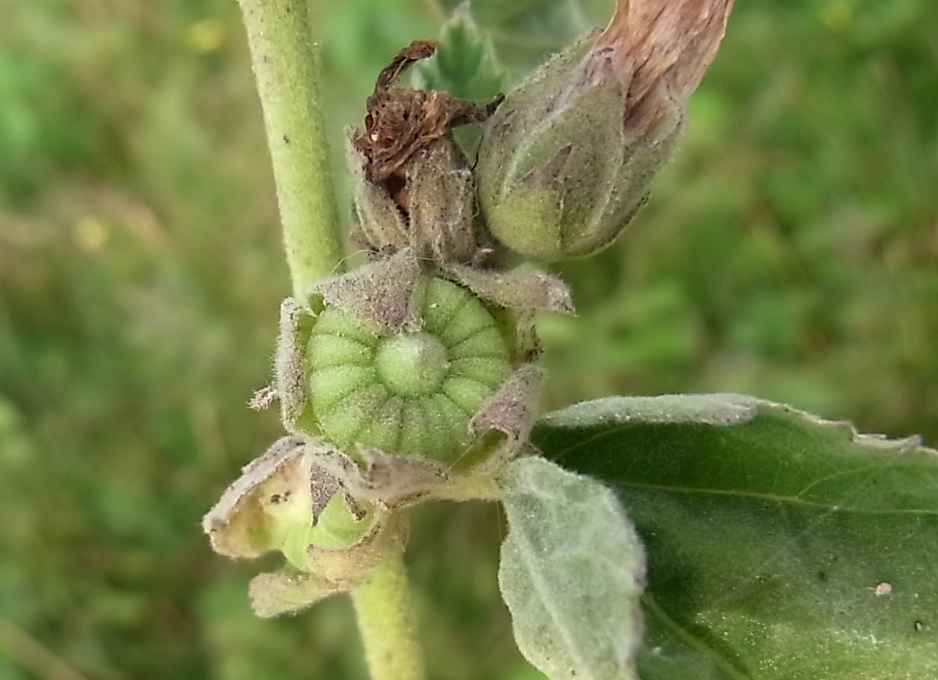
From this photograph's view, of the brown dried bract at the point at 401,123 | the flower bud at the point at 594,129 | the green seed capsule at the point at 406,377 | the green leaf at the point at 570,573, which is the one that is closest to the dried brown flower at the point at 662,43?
the flower bud at the point at 594,129

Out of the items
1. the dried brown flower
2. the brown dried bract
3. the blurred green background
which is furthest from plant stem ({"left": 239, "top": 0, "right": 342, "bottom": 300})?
the blurred green background

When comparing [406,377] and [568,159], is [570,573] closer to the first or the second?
[406,377]

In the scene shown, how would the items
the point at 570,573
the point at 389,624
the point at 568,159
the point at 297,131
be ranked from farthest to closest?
the point at 389,624
the point at 297,131
the point at 568,159
the point at 570,573

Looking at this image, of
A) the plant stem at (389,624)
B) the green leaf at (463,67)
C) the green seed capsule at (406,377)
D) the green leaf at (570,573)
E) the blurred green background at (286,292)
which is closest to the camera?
the green leaf at (570,573)

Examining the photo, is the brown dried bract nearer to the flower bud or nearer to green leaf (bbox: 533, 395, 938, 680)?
the flower bud

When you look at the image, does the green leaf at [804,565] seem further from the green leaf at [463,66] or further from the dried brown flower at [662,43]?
the green leaf at [463,66]

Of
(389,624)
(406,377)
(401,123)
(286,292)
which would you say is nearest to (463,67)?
(401,123)

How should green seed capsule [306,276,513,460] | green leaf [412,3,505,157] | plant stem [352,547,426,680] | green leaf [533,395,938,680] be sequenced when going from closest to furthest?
green seed capsule [306,276,513,460] → green leaf [533,395,938,680] → plant stem [352,547,426,680] → green leaf [412,3,505,157]
